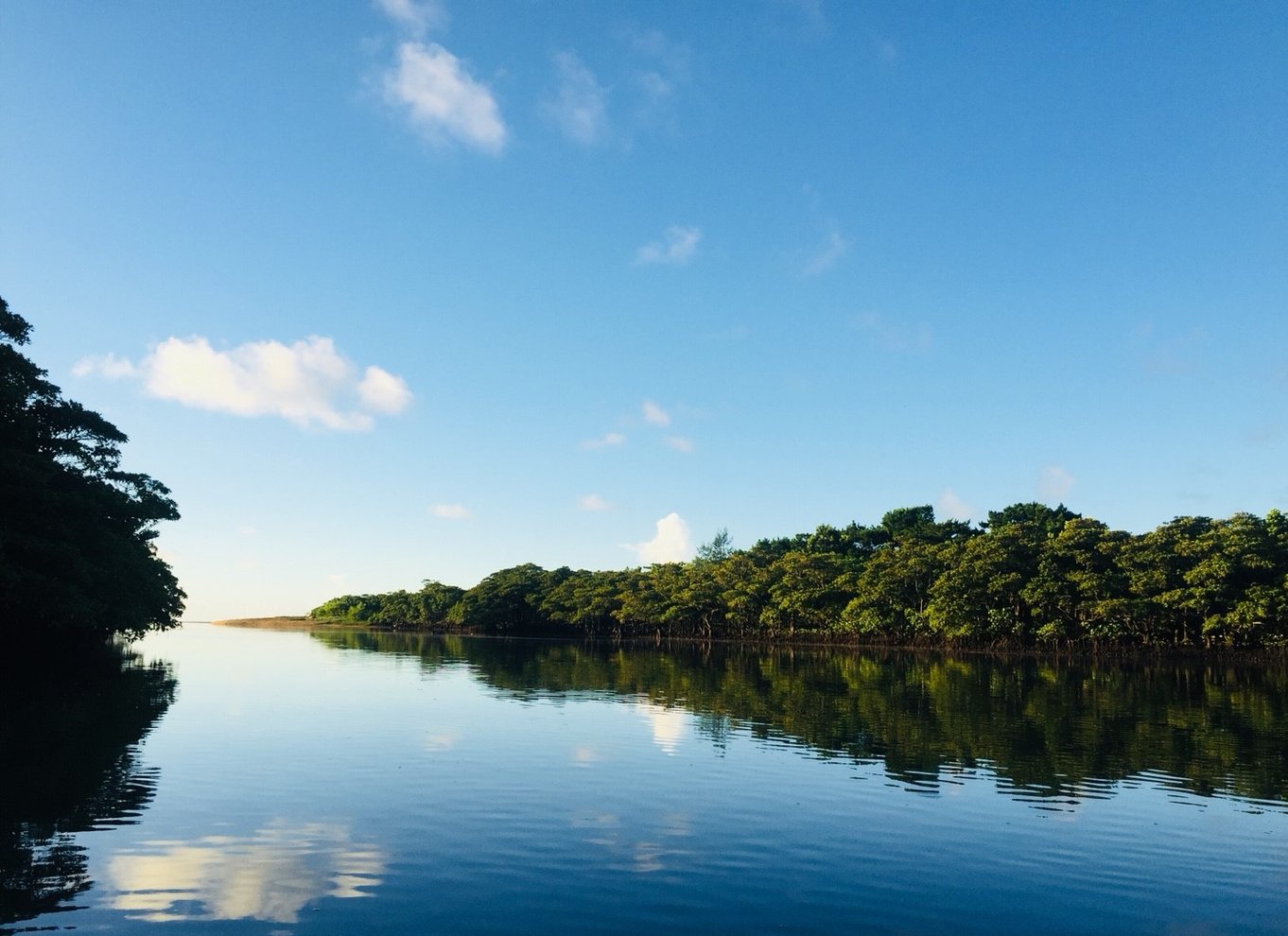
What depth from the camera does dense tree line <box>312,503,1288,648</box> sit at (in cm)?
7012

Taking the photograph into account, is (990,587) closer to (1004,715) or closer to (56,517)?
(1004,715)

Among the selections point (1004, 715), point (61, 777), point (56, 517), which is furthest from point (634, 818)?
point (56, 517)

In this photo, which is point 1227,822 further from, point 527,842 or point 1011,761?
point 527,842

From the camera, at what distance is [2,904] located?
9.97 meters

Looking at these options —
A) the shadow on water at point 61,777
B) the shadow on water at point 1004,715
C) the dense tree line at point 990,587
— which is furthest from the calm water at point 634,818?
the dense tree line at point 990,587

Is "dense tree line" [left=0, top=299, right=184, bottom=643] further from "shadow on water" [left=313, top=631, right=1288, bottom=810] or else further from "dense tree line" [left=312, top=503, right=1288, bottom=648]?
"dense tree line" [left=312, top=503, right=1288, bottom=648]

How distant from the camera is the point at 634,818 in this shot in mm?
15477

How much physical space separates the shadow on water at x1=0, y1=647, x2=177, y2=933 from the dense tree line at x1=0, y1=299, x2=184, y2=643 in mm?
3882

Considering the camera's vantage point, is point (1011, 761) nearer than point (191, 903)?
No

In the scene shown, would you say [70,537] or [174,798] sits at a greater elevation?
[70,537]

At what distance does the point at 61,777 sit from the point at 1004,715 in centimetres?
2960

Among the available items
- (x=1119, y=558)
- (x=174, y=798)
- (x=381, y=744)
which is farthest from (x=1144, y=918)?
(x=1119, y=558)

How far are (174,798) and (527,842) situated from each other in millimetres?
7528

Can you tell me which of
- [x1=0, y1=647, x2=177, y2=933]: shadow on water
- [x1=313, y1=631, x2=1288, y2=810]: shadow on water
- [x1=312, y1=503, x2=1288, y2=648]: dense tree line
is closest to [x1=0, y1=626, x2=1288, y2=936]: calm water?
[x1=0, y1=647, x2=177, y2=933]: shadow on water
